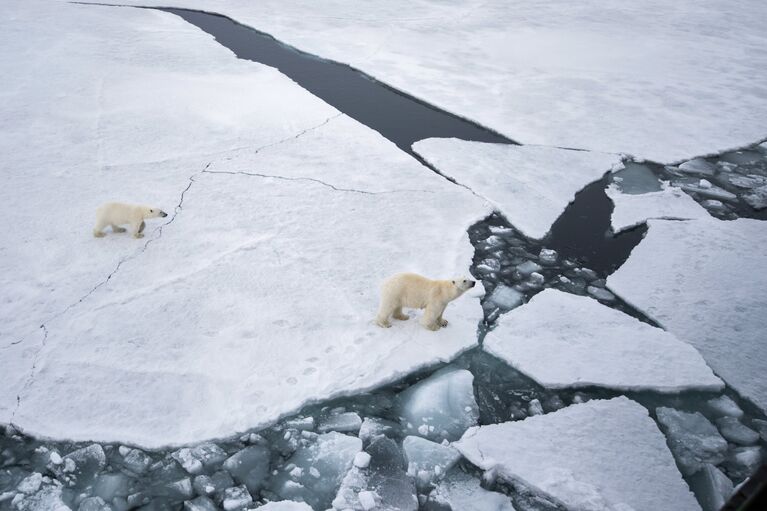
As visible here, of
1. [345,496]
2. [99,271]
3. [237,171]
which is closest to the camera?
[345,496]

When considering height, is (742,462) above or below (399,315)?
below

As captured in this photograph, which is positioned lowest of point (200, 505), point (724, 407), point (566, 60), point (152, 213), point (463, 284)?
point (200, 505)

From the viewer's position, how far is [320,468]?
84.0 inches

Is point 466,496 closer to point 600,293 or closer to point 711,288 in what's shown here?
point 600,293

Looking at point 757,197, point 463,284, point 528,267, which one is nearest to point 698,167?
point 757,197

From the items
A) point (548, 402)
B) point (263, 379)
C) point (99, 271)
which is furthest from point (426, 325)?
point (99, 271)

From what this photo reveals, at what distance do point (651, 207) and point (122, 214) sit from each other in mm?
3864

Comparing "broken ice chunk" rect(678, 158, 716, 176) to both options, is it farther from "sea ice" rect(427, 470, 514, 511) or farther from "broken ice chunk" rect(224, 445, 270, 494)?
"broken ice chunk" rect(224, 445, 270, 494)

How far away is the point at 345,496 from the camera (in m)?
2.02

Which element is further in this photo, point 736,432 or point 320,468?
point 736,432

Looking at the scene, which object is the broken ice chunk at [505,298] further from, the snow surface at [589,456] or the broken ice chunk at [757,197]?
the broken ice chunk at [757,197]

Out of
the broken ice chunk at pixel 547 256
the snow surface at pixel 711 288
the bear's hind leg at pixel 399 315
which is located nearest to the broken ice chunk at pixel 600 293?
the snow surface at pixel 711 288

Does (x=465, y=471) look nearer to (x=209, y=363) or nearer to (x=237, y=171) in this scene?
(x=209, y=363)

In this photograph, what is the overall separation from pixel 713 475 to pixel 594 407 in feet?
1.68
